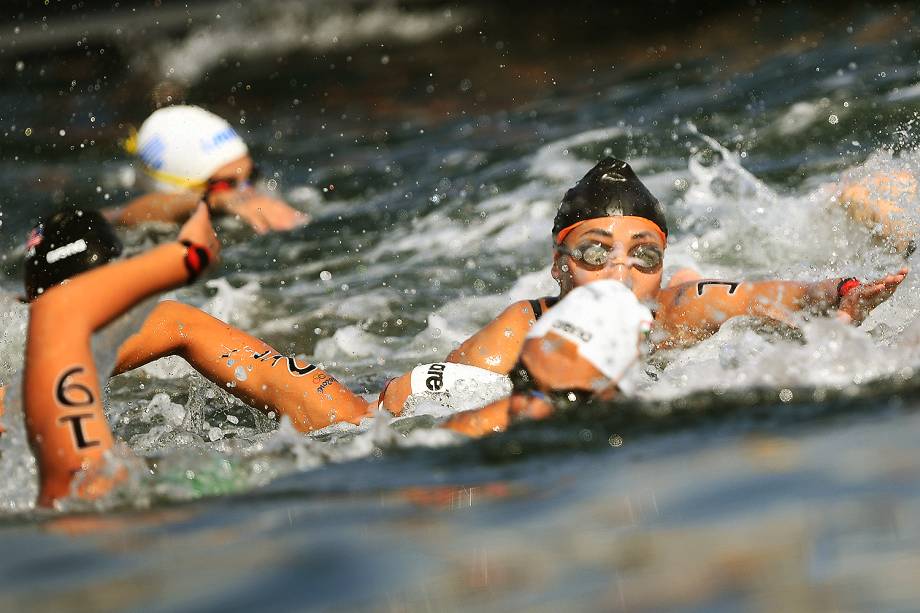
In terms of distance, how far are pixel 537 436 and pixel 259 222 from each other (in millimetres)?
4329

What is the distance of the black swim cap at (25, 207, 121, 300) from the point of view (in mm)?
4367

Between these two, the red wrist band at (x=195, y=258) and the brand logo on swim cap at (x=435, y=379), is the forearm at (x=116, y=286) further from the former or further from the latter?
the brand logo on swim cap at (x=435, y=379)

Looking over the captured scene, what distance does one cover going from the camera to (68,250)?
14.4 ft

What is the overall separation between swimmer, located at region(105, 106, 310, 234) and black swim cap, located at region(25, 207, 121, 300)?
129 inches

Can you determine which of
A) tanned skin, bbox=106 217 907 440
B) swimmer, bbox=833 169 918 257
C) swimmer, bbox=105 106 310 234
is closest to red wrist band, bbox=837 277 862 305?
tanned skin, bbox=106 217 907 440

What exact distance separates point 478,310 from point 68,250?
11.2ft

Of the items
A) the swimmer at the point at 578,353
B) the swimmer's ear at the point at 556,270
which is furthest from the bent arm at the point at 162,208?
the swimmer at the point at 578,353

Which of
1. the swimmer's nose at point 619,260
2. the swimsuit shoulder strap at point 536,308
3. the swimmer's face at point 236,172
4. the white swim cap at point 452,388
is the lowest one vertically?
the white swim cap at point 452,388

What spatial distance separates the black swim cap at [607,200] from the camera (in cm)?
561

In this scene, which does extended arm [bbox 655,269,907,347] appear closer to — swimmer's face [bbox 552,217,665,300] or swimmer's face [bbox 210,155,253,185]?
swimmer's face [bbox 552,217,665,300]

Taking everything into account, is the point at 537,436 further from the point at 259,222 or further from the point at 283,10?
the point at 283,10

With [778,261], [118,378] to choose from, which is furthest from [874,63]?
[118,378]

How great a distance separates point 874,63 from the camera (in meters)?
10.6

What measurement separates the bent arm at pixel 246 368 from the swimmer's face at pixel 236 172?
2349 mm
